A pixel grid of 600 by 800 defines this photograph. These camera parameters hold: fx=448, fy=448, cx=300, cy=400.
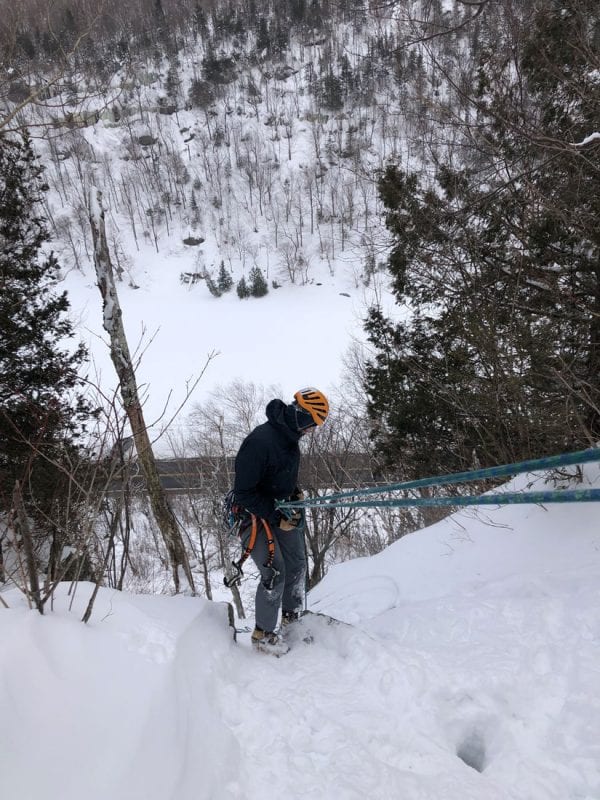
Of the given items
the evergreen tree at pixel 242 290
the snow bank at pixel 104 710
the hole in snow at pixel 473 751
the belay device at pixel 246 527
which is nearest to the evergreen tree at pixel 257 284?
the evergreen tree at pixel 242 290

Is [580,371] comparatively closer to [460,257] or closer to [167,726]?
[460,257]

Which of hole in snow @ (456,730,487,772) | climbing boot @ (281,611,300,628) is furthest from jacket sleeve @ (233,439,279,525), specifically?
hole in snow @ (456,730,487,772)

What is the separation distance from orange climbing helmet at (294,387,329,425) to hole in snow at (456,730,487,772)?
1827 mm

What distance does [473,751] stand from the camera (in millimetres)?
2117

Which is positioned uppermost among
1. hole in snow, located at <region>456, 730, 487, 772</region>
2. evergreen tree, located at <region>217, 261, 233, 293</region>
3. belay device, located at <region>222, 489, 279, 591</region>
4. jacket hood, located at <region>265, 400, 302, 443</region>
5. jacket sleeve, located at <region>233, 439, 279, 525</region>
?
evergreen tree, located at <region>217, 261, 233, 293</region>

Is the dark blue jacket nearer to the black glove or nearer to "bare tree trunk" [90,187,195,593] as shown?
the black glove

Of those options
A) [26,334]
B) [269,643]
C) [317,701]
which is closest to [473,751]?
[317,701]

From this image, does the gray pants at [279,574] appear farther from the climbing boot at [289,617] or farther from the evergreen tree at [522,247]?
the evergreen tree at [522,247]

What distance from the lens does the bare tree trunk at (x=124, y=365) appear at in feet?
21.1

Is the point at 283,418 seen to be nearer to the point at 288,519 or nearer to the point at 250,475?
the point at 250,475

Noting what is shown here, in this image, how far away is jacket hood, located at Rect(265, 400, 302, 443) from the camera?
3.02 meters

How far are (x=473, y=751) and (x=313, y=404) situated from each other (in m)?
2.00

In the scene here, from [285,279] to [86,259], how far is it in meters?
23.2

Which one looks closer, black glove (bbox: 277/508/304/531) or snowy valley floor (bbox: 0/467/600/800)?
snowy valley floor (bbox: 0/467/600/800)
